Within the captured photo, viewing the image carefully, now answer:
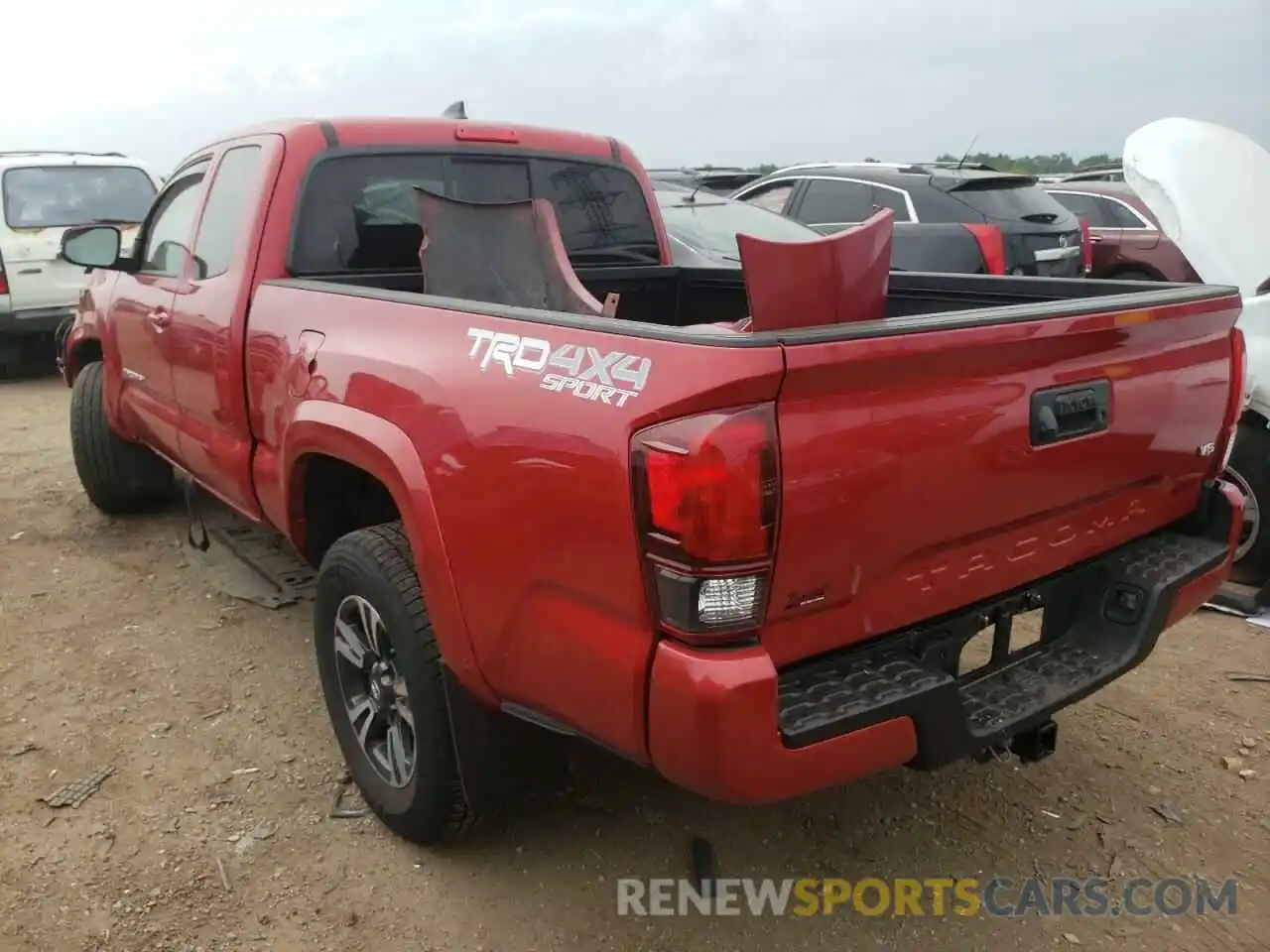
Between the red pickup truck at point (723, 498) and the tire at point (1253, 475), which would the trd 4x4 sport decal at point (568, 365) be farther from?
the tire at point (1253, 475)

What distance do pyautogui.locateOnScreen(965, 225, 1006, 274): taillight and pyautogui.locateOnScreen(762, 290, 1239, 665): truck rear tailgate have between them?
4604 millimetres

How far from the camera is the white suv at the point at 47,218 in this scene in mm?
8992

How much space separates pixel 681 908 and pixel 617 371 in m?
1.45

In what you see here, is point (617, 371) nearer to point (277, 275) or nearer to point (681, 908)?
point (681, 908)

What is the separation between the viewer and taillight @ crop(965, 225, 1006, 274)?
7.05 metres

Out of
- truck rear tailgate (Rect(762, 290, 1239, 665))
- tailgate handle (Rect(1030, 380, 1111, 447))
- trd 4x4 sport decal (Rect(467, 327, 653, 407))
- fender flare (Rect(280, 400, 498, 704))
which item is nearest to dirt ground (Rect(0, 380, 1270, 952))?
fender flare (Rect(280, 400, 498, 704))

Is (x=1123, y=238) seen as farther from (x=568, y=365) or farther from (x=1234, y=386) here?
(x=568, y=365)

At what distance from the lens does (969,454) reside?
208 centimetres

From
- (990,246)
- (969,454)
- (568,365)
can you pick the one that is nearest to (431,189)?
(568,365)

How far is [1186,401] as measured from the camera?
254 centimetres

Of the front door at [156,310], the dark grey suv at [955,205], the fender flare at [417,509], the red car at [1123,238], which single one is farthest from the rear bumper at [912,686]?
the red car at [1123,238]

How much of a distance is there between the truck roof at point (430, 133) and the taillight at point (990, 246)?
3686 millimetres

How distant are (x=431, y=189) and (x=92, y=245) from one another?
1690 millimetres

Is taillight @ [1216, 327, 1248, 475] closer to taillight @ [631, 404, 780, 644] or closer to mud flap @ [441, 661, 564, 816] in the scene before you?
taillight @ [631, 404, 780, 644]
